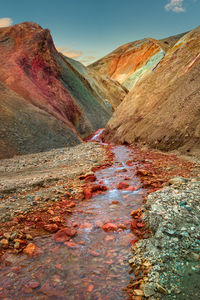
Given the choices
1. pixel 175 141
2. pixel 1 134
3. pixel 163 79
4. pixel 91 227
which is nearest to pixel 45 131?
pixel 1 134

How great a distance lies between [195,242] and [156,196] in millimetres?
1784

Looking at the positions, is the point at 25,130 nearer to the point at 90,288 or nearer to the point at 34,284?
the point at 34,284

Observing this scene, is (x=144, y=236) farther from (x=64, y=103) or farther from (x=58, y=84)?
(x=58, y=84)

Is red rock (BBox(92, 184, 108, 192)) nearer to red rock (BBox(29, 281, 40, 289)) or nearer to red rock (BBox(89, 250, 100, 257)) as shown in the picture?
red rock (BBox(89, 250, 100, 257))

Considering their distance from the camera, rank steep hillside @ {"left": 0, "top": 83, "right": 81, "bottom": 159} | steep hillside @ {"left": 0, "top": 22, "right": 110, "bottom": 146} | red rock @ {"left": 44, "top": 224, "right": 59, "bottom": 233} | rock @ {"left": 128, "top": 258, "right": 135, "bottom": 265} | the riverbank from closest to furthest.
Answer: rock @ {"left": 128, "top": 258, "right": 135, "bottom": 265} < the riverbank < red rock @ {"left": 44, "top": 224, "right": 59, "bottom": 233} < steep hillside @ {"left": 0, "top": 83, "right": 81, "bottom": 159} < steep hillside @ {"left": 0, "top": 22, "right": 110, "bottom": 146}

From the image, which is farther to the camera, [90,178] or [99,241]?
[90,178]

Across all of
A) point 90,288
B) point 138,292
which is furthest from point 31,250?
point 138,292

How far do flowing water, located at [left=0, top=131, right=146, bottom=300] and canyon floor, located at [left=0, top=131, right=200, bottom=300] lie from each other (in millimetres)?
15

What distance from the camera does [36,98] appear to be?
2084 centimetres

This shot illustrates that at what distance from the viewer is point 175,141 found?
1211cm

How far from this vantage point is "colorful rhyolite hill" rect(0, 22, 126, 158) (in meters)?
14.7

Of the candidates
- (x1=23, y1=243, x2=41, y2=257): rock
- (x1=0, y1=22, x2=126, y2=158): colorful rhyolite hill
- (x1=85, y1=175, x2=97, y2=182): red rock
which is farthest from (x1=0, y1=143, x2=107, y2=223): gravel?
(x1=0, y1=22, x2=126, y2=158): colorful rhyolite hill

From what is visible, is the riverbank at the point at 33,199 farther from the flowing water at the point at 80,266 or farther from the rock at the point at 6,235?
the flowing water at the point at 80,266

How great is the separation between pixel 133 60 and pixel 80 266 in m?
71.5
